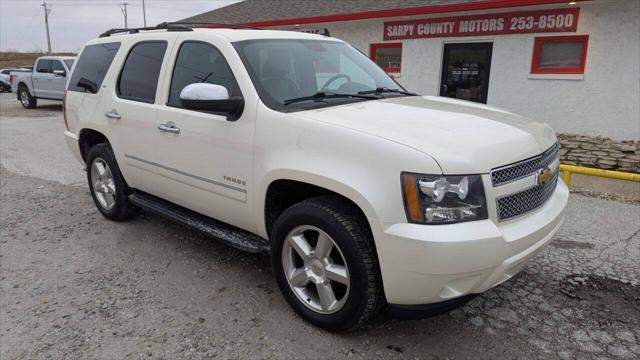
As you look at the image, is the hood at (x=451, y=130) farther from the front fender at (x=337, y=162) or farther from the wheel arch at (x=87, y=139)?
the wheel arch at (x=87, y=139)

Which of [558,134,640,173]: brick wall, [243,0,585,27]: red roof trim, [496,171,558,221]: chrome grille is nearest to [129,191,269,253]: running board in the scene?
[496,171,558,221]: chrome grille

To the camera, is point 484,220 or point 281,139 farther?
point 281,139

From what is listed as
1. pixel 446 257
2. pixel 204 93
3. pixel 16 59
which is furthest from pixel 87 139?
pixel 16 59

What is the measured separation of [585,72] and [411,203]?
854cm

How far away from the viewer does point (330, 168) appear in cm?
274

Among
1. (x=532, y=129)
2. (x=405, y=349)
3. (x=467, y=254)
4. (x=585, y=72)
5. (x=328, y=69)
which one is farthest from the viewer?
(x=585, y=72)

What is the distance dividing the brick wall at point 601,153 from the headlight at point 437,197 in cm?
736

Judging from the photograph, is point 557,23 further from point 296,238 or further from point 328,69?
point 296,238

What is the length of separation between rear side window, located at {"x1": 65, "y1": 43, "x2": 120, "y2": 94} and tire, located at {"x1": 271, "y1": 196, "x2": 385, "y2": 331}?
296cm

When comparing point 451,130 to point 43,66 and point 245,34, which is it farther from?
point 43,66

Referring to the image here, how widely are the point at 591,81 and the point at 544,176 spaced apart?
24.9ft

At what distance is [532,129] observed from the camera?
3160 mm

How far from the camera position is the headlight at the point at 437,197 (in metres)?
2.45

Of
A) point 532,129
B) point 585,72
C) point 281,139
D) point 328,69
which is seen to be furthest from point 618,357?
point 585,72
